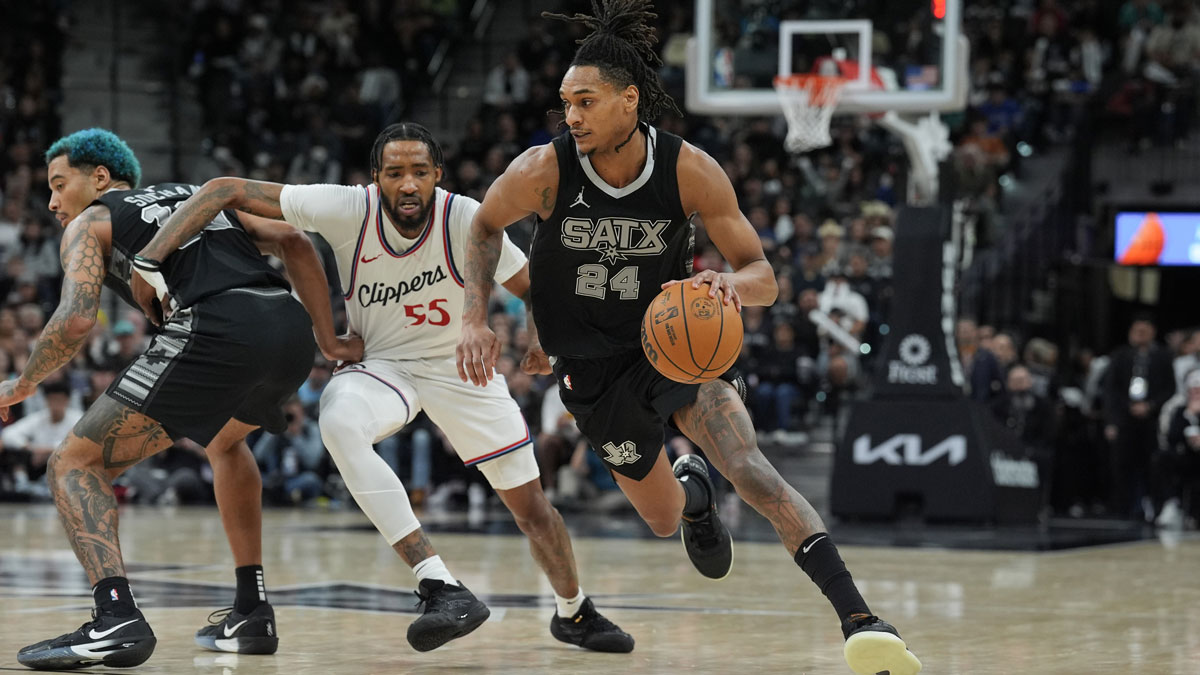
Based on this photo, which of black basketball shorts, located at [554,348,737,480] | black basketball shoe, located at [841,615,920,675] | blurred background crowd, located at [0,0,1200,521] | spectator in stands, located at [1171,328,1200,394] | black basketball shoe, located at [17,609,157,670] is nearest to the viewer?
black basketball shoe, located at [841,615,920,675]

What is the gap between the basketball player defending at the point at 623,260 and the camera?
15.6 feet

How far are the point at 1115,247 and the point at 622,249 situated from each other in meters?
15.1

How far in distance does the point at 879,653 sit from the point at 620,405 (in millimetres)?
→ 1377

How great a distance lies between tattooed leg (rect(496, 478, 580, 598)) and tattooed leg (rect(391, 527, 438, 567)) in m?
0.41

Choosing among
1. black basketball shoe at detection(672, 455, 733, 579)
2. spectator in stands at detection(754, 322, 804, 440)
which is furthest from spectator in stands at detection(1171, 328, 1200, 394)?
black basketball shoe at detection(672, 455, 733, 579)

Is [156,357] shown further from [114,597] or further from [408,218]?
[408,218]

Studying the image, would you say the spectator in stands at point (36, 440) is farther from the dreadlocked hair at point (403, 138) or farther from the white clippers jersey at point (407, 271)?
the dreadlocked hair at point (403, 138)

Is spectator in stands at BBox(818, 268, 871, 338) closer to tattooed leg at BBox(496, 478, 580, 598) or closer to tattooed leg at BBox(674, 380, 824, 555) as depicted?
tattooed leg at BBox(496, 478, 580, 598)

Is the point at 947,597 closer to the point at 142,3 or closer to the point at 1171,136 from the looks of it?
the point at 1171,136

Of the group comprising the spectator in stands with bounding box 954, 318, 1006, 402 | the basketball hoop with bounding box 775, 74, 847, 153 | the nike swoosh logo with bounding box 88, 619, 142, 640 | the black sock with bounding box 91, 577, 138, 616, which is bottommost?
the spectator in stands with bounding box 954, 318, 1006, 402

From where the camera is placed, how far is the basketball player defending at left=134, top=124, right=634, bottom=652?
5.27 m

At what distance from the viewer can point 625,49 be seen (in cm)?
500

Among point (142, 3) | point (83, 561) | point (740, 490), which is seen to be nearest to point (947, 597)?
point (740, 490)

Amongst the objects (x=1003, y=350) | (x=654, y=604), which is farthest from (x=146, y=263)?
(x=1003, y=350)
